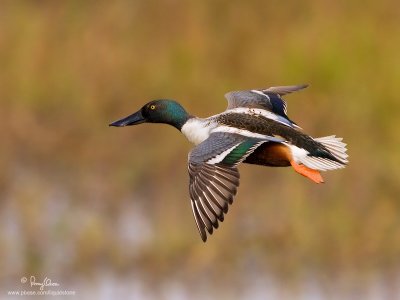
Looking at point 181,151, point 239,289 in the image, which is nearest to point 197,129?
point 239,289

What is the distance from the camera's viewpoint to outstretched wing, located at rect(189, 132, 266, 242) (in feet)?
21.6

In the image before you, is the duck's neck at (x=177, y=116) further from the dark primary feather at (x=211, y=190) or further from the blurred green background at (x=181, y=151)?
the blurred green background at (x=181, y=151)

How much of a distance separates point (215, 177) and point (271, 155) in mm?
495

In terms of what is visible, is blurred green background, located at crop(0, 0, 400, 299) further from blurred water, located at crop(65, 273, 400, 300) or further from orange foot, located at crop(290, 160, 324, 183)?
orange foot, located at crop(290, 160, 324, 183)

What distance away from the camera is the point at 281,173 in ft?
33.0

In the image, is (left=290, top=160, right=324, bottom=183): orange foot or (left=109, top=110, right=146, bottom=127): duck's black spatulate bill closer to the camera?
(left=290, top=160, right=324, bottom=183): orange foot

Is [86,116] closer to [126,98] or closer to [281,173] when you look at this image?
[126,98]

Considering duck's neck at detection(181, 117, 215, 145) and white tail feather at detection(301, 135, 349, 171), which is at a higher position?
duck's neck at detection(181, 117, 215, 145)

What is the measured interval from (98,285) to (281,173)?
5.78ft

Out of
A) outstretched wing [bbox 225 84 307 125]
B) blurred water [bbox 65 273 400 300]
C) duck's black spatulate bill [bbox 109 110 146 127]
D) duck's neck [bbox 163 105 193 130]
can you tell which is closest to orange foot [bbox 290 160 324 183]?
outstretched wing [bbox 225 84 307 125]

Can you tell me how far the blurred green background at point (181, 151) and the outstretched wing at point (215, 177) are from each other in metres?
2.36

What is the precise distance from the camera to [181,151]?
1035cm

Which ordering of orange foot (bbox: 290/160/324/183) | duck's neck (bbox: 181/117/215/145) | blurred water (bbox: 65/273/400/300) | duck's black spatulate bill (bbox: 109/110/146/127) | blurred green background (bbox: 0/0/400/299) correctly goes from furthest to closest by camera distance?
blurred green background (bbox: 0/0/400/299), blurred water (bbox: 65/273/400/300), duck's black spatulate bill (bbox: 109/110/146/127), duck's neck (bbox: 181/117/215/145), orange foot (bbox: 290/160/324/183)

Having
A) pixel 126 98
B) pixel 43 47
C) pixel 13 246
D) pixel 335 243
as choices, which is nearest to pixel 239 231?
pixel 335 243
